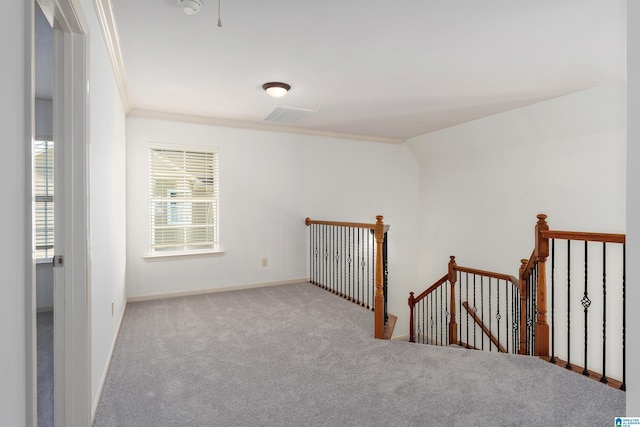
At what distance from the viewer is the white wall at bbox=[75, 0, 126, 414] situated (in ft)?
6.63

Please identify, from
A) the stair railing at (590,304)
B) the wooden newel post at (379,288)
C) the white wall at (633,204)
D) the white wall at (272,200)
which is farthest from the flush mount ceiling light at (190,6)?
the stair railing at (590,304)

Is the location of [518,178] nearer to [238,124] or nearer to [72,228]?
[238,124]

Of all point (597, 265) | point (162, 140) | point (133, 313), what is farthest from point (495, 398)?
point (162, 140)

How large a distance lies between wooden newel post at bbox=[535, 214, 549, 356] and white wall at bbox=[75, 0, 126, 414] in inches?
119

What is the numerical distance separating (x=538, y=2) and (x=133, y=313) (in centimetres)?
453

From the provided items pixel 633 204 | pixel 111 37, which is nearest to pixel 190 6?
pixel 111 37

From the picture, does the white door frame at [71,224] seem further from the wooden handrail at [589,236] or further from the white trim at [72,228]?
the wooden handrail at [589,236]

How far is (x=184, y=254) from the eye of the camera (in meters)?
4.64

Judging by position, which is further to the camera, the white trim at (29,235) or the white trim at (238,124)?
the white trim at (238,124)

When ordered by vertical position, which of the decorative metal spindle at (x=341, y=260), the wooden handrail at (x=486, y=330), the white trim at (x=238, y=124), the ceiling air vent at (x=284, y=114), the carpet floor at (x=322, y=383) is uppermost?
the ceiling air vent at (x=284, y=114)

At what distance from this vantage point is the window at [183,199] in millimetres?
4555

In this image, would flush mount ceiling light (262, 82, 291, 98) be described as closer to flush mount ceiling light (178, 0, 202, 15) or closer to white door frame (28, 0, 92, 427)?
flush mount ceiling light (178, 0, 202, 15)

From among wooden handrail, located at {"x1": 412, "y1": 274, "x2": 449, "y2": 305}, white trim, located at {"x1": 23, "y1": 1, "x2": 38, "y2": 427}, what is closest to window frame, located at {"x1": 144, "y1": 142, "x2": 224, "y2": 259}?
wooden handrail, located at {"x1": 412, "y1": 274, "x2": 449, "y2": 305}

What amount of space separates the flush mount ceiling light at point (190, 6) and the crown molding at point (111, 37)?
483 mm
